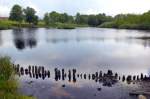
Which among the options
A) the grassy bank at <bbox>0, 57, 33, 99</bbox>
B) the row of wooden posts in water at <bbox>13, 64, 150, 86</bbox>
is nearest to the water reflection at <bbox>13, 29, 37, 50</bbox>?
the row of wooden posts in water at <bbox>13, 64, 150, 86</bbox>

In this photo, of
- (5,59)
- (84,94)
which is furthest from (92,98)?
(5,59)

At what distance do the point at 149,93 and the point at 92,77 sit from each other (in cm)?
1257

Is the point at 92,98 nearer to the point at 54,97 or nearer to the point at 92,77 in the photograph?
the point at 54,97

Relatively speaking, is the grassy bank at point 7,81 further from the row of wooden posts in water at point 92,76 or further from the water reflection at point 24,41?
the water reflection at point 24,41

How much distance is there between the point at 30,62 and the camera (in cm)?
6719

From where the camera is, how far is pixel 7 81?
85.0ft

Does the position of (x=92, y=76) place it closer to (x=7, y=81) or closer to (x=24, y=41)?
(x=7, y=81)

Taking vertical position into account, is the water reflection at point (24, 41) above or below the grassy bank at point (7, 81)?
below

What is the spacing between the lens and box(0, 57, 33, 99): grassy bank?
2491 cm

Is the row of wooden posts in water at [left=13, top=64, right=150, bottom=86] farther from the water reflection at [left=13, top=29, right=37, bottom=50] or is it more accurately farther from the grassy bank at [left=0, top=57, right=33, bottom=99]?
the water reflection at [left=13, top=29, right=37, bottom=50]

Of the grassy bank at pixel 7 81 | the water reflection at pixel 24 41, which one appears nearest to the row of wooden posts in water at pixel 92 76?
the grassy bank at pixel 7 81

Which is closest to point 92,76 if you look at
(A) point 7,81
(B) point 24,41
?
(A) point 7,81

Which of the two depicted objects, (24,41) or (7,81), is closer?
(7,81)

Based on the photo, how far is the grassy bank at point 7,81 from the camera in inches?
981
